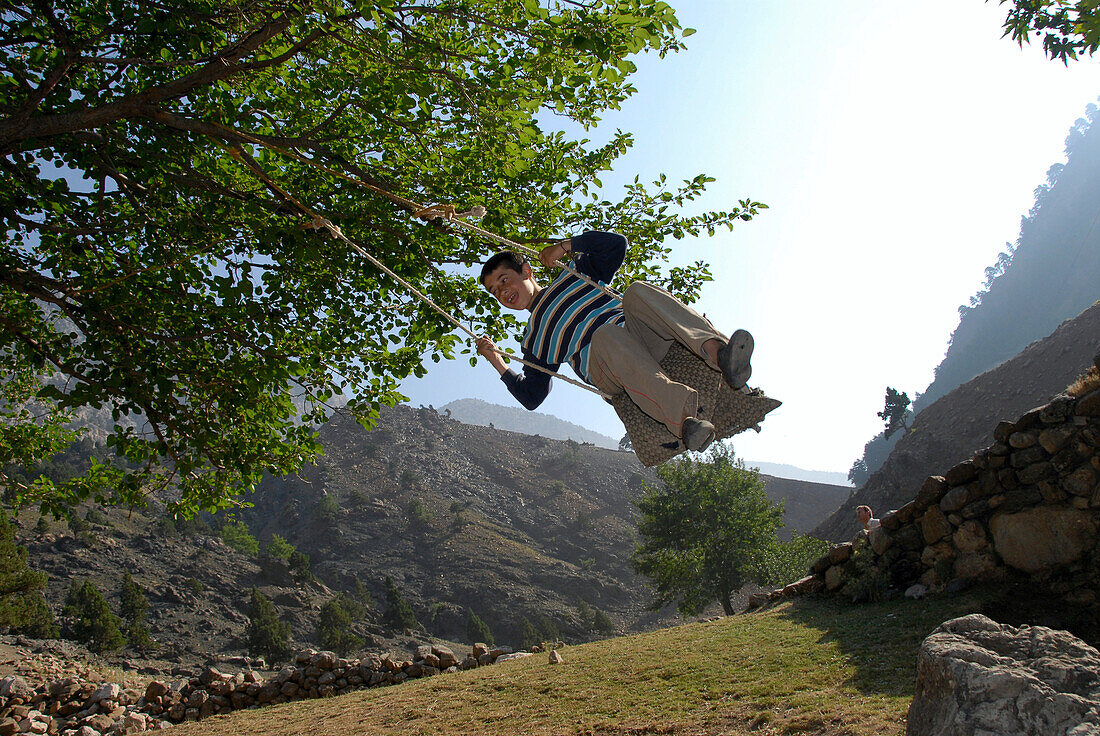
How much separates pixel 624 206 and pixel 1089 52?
5653mm

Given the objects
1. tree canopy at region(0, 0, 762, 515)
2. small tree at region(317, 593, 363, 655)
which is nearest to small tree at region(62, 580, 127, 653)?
small tree at region(317, 593, 363, 655)

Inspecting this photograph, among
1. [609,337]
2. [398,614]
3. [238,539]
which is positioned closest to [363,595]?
[398,614]

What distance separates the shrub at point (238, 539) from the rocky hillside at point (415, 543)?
5.36 ft

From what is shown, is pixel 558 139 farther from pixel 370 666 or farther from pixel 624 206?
pixel 370 666

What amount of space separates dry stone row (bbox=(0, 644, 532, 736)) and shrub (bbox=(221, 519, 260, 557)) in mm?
47038

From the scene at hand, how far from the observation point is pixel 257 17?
20.1 feet

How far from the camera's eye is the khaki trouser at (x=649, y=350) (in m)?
3.40

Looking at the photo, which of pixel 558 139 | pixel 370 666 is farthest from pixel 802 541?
pixel 558 139

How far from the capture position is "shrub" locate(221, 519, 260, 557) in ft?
180

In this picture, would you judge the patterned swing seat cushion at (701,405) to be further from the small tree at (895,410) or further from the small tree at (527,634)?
the small tree at (895,410)

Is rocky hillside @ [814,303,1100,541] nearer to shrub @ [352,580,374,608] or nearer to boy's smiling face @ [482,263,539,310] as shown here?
shrub @ [352,580,374,608]

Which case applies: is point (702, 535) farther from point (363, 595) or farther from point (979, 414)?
point (979, 414)

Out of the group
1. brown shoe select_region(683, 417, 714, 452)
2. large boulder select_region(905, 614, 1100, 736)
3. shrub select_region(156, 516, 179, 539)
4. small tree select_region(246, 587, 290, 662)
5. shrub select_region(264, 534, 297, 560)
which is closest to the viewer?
large boulder select_region(905, 614, 1100, 736)

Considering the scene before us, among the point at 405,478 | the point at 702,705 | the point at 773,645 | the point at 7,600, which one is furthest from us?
the point at 405,478
